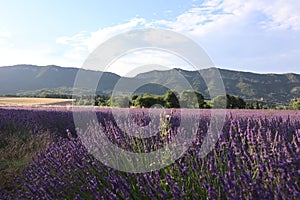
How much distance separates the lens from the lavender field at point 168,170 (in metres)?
1.80

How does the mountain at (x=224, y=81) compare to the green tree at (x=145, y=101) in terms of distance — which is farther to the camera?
the mountain at (x=224, y=81)

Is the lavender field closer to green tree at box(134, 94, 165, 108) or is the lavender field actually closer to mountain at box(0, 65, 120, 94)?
green tree at box(134, 94, 165, 108)

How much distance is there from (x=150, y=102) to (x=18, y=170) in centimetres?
1774

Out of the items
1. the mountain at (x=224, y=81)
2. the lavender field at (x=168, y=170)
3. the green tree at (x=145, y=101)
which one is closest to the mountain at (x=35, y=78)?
the mountain at (x=224, y=81)

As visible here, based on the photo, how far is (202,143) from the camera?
3.04 m

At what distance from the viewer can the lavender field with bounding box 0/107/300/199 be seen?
5.90 feet

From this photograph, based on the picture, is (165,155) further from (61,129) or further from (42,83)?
(42,83)

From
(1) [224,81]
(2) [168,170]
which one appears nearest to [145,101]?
(2) [168,170]

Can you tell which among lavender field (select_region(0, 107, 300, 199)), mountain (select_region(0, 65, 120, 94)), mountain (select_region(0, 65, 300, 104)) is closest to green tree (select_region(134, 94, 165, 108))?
lavender field (select_region(0, 107, 300, 199))

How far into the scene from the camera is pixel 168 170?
2703 mm

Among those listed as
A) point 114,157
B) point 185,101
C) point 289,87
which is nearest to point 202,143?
point 114,157

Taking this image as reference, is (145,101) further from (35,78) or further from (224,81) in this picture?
(35,78)

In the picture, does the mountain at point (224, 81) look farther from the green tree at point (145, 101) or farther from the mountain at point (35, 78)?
the green tree at point (145, 101)

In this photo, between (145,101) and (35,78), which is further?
(35,78)
